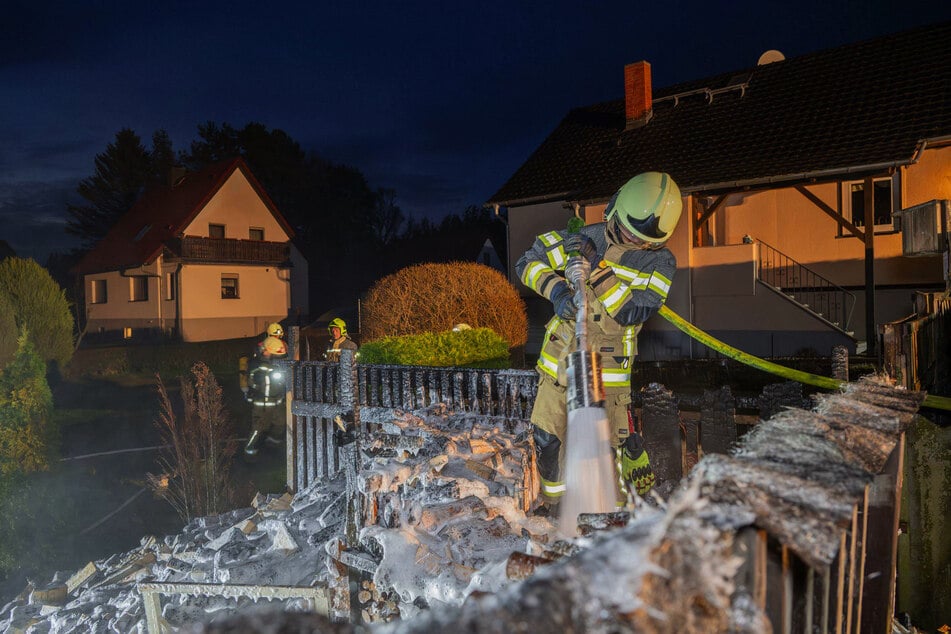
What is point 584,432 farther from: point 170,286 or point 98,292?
point 98,292

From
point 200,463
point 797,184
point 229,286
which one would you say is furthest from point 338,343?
point 229,286

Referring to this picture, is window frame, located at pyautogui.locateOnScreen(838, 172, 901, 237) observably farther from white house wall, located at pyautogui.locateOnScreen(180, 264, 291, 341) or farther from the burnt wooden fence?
white house wall, located at pyautogui.locateOnScreen(180, 264, 291, 341)

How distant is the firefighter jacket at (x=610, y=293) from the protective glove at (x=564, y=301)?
0.15 ft

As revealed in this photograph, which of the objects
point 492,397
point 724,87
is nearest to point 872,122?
point 724,87

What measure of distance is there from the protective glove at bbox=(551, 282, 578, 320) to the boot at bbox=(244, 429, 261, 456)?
8.03m

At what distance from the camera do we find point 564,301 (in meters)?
4.00

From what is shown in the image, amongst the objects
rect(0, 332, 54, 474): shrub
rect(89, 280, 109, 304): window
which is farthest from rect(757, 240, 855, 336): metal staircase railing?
rect(89, 280, 109, 304): window

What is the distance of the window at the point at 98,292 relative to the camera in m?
31.9

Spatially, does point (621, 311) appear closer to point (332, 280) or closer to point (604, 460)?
point (604, 460)

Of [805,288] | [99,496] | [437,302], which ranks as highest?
[805,288]

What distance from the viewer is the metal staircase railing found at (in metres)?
13.1

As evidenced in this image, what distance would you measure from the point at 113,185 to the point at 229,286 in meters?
21.9

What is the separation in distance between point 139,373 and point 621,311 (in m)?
22.2

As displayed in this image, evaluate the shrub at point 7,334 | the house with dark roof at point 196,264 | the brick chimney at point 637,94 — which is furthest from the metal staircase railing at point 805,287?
the house with dark roof at point 196,264
